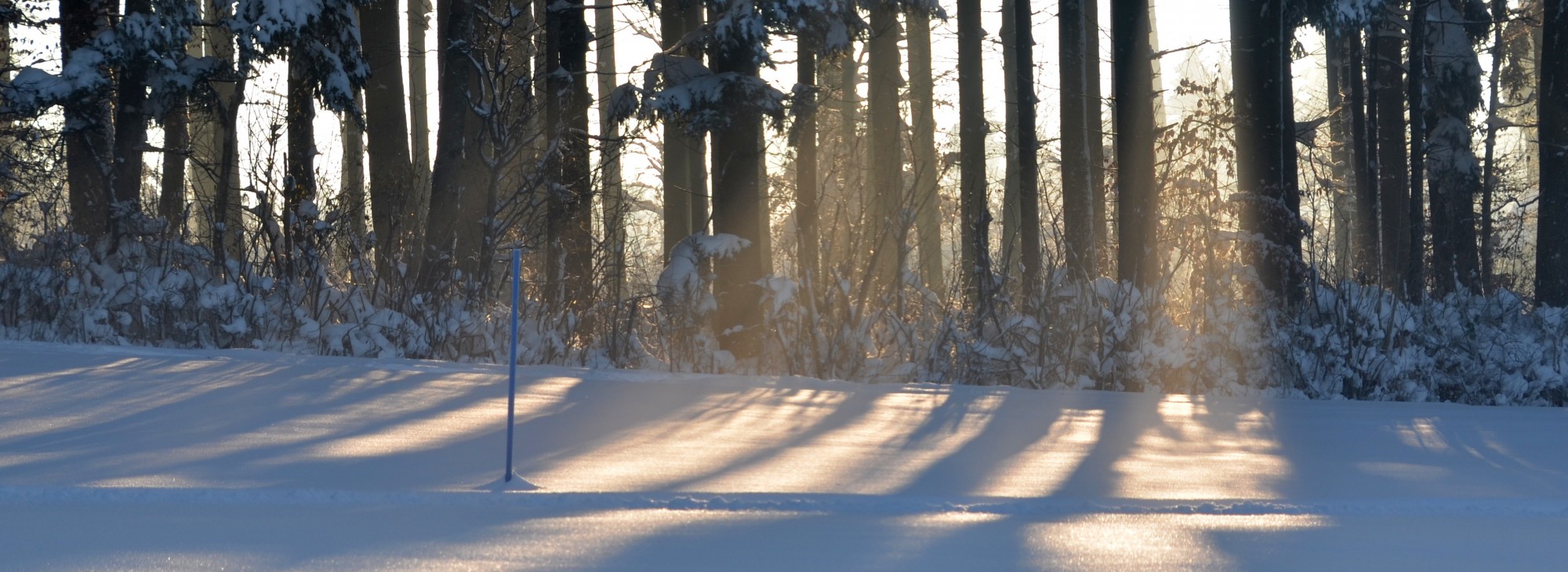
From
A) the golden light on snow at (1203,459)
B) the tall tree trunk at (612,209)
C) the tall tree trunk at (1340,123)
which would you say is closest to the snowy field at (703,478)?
the golden light on snow at (1203,459)

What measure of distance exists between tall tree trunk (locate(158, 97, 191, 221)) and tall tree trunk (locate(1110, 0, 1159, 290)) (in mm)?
8144

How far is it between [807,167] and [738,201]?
3.14 m

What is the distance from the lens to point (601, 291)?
418 inches

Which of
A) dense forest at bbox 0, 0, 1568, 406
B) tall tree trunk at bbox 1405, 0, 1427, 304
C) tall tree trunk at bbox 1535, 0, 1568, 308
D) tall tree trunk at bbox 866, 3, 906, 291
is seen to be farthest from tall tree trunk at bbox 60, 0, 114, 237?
tall tree trunk at bbox 1405, 0, 1427, 304

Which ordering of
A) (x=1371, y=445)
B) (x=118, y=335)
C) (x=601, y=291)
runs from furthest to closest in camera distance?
1. (x=601, y=291)
2. (x=118, y=335)
3. (x=1371, y=445)

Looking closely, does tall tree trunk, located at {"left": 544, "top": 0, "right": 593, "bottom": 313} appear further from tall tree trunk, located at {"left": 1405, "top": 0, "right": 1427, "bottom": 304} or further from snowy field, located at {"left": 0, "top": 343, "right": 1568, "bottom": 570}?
tall tree trunk, located at {"left": 1405, "top": 0, "right": 1427, "bottom": 304}

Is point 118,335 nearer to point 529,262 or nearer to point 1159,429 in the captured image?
point 529,262

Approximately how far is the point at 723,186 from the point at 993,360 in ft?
10.5

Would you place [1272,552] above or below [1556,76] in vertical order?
below

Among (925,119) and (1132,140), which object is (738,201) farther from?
(925,119)

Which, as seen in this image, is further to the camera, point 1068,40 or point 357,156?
point 357,156

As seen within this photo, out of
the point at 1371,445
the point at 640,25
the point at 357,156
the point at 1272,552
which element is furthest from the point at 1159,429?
the point at 640,25

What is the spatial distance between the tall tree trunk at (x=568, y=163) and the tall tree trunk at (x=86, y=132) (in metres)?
3.99

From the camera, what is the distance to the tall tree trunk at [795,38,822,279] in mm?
9781
